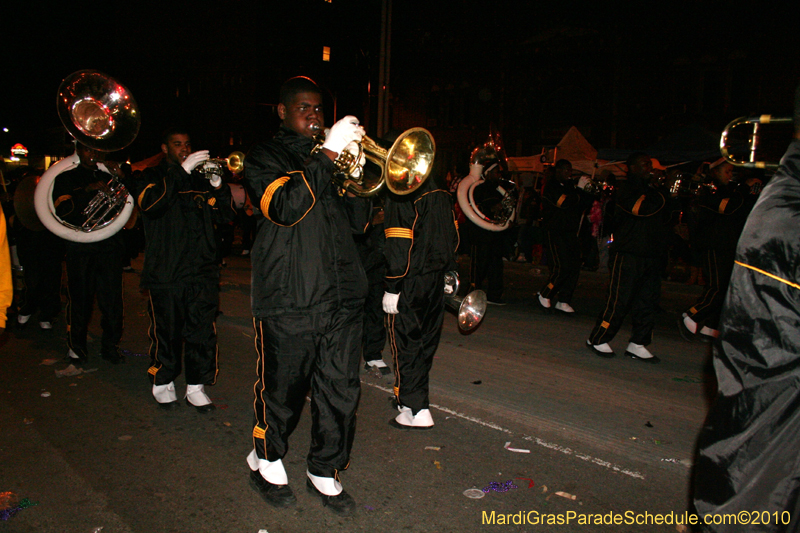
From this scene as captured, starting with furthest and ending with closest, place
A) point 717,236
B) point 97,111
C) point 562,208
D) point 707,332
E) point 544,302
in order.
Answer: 1. point 544,302
2. point 562,208
3. point 707,332
4. point 717,236
5. point 97,111

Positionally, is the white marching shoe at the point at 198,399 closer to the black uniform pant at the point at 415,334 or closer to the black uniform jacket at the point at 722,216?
the black uniform pant at the point at 415,334

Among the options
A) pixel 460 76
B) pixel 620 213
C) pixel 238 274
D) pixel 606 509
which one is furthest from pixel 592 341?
pixel 460 76

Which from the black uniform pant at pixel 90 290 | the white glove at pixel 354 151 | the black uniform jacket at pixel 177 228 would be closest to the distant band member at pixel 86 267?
the black uniform pant at pixel 90 290

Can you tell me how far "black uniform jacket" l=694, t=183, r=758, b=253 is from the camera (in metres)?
6.73

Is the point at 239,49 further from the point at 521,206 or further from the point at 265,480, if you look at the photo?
the point at 265,480

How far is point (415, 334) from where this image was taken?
413 cm

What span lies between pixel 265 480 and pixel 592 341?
4409 mm

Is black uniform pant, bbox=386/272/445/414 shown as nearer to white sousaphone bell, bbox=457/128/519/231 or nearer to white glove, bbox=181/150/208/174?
white glove, bbox=181/150/208/174

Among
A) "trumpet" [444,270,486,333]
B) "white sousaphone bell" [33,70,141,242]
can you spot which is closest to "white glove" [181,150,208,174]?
"white sousaphone bell" [33,70,141,242]

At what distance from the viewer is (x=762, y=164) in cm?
231

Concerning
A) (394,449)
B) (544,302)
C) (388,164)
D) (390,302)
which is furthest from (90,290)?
(544,302)

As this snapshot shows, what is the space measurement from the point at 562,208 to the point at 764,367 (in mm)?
6886

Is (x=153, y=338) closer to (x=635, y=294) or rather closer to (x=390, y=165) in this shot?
(x=390, y=165)

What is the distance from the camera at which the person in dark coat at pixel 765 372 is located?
1687 mm
